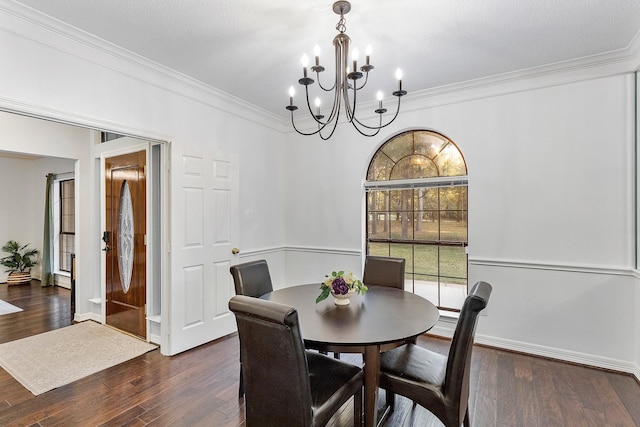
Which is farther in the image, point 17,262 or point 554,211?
point 17,262

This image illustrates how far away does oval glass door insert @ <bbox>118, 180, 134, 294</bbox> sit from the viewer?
372 cm

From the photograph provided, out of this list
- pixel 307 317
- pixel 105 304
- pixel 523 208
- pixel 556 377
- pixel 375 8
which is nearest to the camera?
pixel 307 317

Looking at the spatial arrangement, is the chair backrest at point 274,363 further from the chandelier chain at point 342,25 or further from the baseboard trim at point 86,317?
the baseboard trim at point 86,317

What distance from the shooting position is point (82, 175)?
4281 millimetres

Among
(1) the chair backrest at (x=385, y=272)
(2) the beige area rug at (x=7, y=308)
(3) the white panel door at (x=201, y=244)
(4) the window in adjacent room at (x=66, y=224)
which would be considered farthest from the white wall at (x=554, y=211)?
(4) the window in adjacent room at (x=66, y=224)

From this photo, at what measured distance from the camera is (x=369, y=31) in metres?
2.36

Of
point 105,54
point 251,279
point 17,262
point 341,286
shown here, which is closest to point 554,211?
point 341,286

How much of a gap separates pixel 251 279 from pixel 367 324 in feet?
3.75

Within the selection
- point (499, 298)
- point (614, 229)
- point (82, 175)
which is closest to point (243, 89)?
point (82, 175)

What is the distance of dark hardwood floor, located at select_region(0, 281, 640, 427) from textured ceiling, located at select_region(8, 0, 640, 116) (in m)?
2.65

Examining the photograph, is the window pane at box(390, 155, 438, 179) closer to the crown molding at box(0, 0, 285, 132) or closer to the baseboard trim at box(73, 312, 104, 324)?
the crown molding at box(0, 0, 285, 132)

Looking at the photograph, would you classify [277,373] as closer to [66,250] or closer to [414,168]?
[414,168]

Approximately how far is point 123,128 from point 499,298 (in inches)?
149

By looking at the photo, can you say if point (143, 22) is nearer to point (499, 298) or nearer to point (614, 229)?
point (499, 298)
